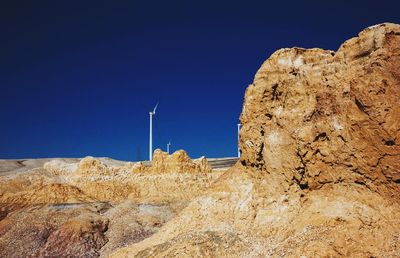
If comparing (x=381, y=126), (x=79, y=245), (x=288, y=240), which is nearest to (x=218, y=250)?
(x=288, y=240)

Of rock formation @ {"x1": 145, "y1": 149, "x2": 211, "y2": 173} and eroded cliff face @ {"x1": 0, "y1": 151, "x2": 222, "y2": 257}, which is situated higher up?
rock formation @ {"x1": 145, "y1": 149, "x2": 211, "y2": 173}

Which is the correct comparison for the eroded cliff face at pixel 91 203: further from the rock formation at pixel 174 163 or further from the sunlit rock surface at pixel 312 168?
the sunlit rock surface at pixel 312 168

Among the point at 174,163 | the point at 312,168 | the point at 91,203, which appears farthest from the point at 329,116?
the point at 174,163

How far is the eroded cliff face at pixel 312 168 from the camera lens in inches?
451

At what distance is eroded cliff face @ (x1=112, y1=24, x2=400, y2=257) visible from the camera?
11.4 metres

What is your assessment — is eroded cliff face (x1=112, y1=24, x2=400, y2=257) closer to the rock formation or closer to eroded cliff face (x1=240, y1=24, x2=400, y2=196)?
eroded cliff face (x1=240, y1=24, x2=400, y2=196)

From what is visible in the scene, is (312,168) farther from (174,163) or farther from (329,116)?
(174,163)

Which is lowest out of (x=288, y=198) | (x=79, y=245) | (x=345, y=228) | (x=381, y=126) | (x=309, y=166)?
(x=79, y=245)

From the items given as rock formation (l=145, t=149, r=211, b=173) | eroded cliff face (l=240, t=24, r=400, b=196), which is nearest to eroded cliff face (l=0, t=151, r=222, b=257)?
rock formation (l=145, t=149, r=211, b=173)

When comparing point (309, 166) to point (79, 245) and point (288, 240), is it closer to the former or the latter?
point (288, 240)

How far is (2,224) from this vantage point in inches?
1145

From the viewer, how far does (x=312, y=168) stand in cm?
1323

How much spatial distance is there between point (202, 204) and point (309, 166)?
183 inches

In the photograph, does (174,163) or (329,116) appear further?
(174,163)
